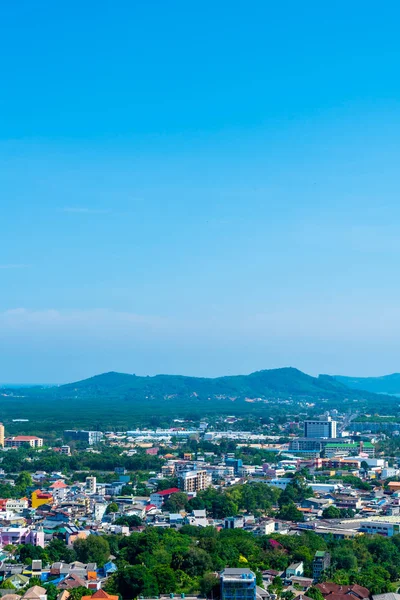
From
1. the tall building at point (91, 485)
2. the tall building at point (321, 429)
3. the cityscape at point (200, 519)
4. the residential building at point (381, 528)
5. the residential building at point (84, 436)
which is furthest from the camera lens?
the tall building at point (321, 429)

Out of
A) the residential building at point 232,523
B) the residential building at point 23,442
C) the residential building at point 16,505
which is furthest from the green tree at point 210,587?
the residential building at point 23,442

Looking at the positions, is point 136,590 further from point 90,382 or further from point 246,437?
point 90,382

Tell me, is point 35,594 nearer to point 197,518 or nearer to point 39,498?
point 197,518

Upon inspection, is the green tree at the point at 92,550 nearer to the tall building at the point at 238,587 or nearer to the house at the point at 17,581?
the house at the point at 17,581

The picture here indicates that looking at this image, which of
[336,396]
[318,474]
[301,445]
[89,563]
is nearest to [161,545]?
[89,563]

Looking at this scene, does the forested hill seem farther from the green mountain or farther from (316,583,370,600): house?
(316,583,370,600): house

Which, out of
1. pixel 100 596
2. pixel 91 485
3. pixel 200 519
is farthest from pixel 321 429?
pixel 100 596
